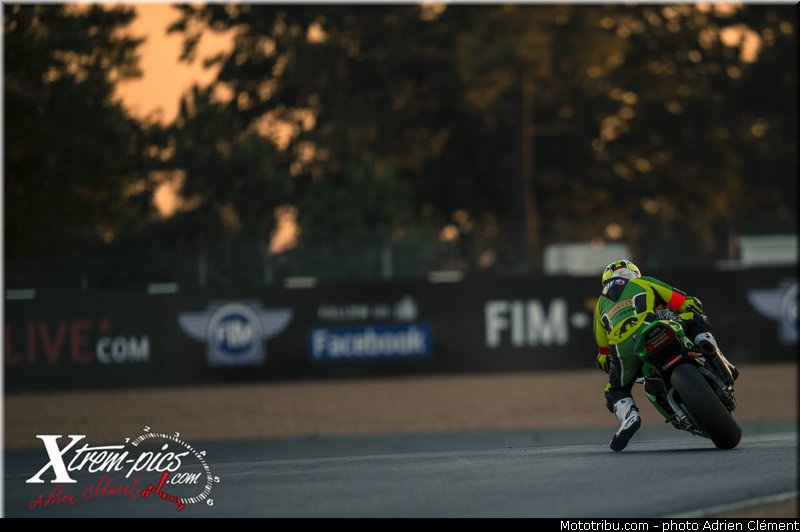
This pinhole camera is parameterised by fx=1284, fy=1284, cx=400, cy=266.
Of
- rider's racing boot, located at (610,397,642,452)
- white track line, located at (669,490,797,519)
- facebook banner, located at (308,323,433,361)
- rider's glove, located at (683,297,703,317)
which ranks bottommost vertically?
facebook banner, located at (308,323,433,361)

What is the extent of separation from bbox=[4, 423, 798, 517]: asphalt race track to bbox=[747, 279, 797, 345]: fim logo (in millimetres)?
17335

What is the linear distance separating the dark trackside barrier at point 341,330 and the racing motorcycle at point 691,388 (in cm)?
1967

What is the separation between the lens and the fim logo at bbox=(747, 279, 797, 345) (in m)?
25.8

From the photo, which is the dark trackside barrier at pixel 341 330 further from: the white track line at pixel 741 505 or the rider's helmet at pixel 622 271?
the rider's helmet at pixel 622 271

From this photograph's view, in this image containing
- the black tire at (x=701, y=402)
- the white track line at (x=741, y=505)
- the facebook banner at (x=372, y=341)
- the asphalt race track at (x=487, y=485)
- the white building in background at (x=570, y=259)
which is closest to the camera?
the black tire at (x=701, y=402)

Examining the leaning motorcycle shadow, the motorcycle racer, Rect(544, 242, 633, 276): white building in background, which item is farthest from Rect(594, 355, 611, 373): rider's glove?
Rect(544, 242, 633, 276): white building in background

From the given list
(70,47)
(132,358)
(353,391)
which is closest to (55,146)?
(70,47)

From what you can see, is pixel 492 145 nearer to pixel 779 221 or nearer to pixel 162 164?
pixel 162 164

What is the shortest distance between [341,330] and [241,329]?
1978 mm

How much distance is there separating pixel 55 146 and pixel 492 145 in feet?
57.5

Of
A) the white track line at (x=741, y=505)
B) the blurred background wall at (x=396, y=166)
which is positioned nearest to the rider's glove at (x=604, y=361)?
the white track line at (x=741, y=505)

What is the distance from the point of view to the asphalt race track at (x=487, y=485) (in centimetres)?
662

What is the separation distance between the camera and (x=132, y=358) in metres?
24.7

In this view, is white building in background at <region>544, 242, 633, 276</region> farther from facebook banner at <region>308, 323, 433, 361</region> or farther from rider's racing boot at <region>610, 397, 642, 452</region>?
rider's racing boot at <region>610, 397, 642, 452</region>
